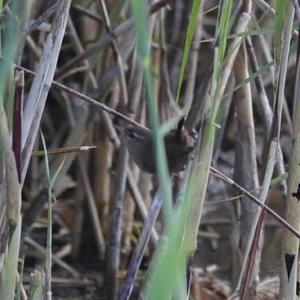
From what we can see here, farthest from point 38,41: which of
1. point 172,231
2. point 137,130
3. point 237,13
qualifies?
point 172,231

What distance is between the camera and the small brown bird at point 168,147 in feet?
3.43

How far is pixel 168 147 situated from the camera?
3.61ft

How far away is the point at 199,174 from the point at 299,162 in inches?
8.1

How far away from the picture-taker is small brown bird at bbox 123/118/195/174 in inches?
41.1

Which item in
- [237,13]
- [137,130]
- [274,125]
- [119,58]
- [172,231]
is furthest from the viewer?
[119,58]

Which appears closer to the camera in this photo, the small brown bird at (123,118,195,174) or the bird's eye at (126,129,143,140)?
the small brown bird at (123,118,195,174)

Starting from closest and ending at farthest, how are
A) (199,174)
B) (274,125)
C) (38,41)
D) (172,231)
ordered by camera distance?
(172,231)
(199,174)
(274,125)
(38,41)

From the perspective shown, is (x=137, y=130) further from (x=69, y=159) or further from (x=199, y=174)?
(x=199, y=174)

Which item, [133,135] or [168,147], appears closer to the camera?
[168,147]

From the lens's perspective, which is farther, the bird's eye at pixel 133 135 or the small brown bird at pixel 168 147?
the bird's eye at pixel 133 135

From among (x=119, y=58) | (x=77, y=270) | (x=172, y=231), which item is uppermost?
(x=119, y=58)

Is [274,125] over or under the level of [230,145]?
over

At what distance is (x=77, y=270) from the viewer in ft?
5.92

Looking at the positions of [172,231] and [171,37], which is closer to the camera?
[172,231]
